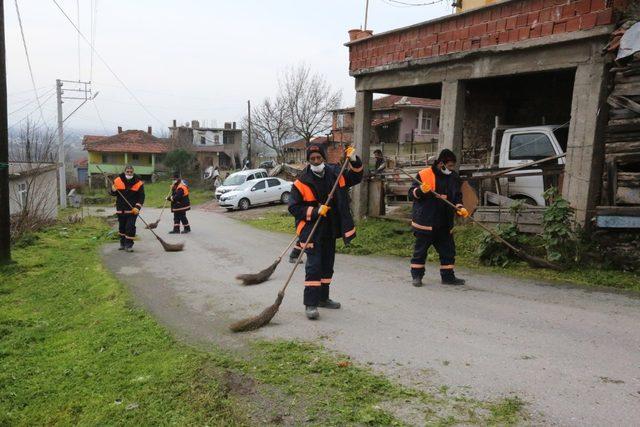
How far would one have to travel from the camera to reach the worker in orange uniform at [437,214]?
269 inches

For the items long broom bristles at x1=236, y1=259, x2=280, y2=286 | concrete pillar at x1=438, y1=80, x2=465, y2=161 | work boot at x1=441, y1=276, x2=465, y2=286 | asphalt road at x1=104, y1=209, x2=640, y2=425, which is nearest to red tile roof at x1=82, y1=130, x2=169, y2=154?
concrete pillar at x1=438, y1=80, x2=465, y2=161

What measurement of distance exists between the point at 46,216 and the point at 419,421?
17.9m

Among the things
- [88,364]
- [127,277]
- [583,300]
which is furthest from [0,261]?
[583,300]

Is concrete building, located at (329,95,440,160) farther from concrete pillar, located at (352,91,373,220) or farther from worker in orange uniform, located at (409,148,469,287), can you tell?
worker in orange uniform, located at (409,148,469,287)

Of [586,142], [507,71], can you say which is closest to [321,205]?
[586,142]

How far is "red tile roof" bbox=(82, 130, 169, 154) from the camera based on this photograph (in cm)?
5653

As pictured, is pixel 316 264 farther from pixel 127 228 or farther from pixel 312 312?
pixel 127 228

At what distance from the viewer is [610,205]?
7.54 meters

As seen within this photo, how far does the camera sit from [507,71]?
9289 millimetres

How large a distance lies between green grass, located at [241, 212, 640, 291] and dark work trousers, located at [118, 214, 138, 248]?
15.7ft

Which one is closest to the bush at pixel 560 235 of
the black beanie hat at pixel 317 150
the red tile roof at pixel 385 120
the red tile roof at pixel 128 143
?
the black beanie hat at pixel 317 150

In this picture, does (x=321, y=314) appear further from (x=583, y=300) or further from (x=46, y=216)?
(x=46, y=216)

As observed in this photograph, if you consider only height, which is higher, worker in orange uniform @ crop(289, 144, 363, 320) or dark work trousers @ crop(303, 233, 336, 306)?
worker in orange uniform @ crop(289, 144, 363, 320)

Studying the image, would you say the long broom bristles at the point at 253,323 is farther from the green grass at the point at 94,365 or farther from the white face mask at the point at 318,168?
the white face mask at the point at 318,168
